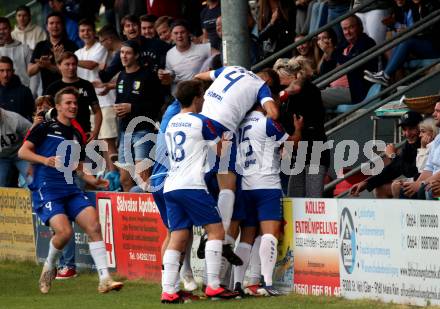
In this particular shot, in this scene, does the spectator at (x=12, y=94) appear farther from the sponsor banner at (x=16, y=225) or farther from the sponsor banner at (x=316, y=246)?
the sponsor banner at (x=316, y=246)

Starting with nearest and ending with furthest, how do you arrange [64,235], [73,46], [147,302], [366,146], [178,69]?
[147,302], [64,235], [366,146], [178,69], [73,46]

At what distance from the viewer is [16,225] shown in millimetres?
17688

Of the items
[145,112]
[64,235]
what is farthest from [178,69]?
[64,235]

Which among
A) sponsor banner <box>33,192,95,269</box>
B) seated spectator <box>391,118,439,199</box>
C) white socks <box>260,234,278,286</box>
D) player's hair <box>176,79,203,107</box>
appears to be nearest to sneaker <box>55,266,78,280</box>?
sponsor banner <box>33,192,95,269</box>

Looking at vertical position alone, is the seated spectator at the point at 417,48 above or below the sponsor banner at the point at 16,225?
above

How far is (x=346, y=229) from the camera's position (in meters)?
12.3

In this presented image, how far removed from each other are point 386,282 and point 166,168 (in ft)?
9.29

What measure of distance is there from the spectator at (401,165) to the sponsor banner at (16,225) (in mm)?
5282

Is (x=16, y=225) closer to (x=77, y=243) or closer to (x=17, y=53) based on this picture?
(x=77, y=243)

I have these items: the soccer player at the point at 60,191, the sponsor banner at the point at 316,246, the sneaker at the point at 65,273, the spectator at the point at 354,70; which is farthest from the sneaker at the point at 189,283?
the spectator at the point at 354,70

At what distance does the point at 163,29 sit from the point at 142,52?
0.79 metres

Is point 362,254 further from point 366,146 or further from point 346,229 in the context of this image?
point 366,146

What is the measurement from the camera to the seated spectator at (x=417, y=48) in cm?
1655

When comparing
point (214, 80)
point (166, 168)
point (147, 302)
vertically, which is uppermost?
point (214, 80)
